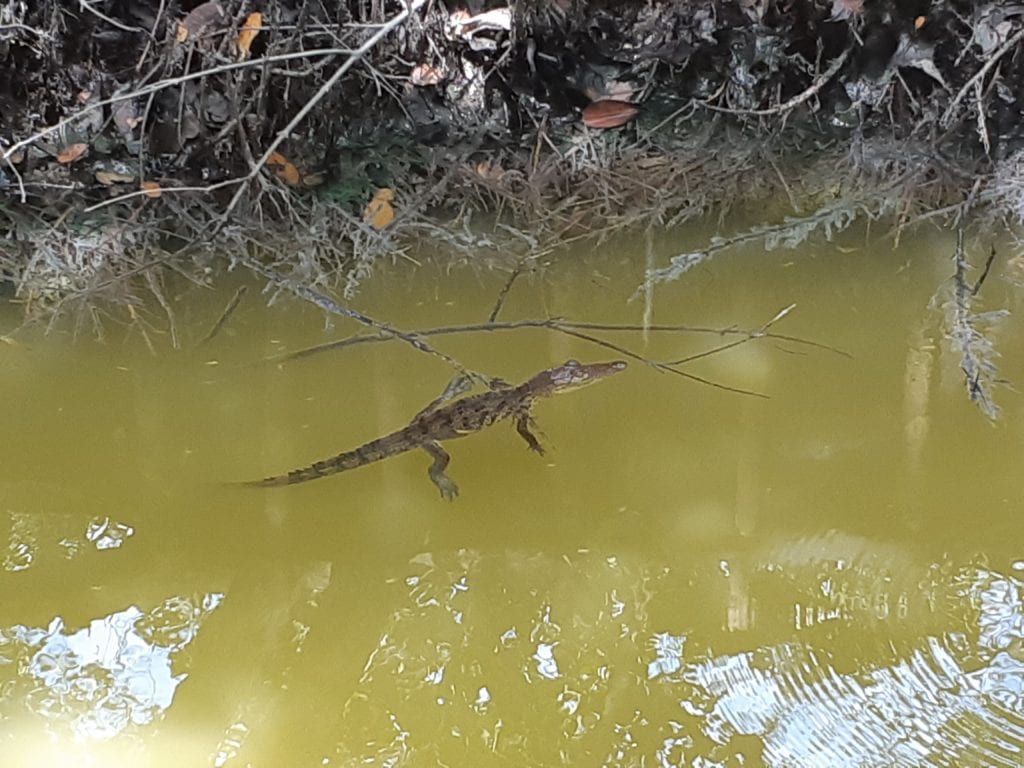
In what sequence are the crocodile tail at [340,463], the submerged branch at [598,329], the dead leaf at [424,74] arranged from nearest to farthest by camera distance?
1. the crocodile tail at [340,463]
2. the submerged branch at [598,329]
3. the dead leaf at [424,74]

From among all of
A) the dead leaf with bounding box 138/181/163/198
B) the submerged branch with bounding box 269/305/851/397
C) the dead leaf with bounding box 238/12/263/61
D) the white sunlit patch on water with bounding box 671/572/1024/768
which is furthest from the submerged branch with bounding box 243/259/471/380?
the white sunlit patch on water with bounding box 671/572/1024/768

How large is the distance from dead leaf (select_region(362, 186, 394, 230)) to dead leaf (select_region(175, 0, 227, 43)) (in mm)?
682

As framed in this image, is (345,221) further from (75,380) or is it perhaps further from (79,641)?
(79,641)

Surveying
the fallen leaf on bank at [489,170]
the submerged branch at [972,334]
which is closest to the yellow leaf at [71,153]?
the fallen leaf on bank at [489,170]

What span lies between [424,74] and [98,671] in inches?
81.3

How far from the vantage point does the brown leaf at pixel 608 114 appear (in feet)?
10.0

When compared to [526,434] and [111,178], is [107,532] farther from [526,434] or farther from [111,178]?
[111,178]

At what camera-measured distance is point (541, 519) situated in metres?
2.02

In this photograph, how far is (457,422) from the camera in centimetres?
220

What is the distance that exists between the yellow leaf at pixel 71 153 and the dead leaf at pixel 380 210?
2.99 feet

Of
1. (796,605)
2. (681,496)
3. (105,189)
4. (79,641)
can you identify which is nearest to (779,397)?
(681,496)

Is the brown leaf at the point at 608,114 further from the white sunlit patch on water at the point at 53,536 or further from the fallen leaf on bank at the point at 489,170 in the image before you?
the white sunlit patch on water at the point at 53,536

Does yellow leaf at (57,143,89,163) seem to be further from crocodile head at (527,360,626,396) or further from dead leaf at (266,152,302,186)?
crocodile head at (527,360,626,396)

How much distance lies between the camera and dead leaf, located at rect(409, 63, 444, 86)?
3029 millimetres
